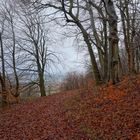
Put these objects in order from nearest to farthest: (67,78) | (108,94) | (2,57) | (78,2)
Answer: (108,94) → (78,2) → (2,57) → (67,78)

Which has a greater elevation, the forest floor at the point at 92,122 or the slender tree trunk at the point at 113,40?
the slender tree trunk at the point at 113,40

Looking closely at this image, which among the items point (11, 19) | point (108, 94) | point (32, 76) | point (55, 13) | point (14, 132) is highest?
point (11, 19)

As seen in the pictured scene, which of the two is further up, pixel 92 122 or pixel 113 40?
pixel 113 40

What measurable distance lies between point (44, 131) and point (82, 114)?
195 cm

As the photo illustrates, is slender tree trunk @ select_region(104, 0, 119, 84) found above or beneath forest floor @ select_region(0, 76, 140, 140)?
above

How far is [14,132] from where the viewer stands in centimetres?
1216

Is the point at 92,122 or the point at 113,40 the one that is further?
the point at 113,40

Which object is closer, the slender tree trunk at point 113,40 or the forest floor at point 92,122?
the forest floor at point 92,122

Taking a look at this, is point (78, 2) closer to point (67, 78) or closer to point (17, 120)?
point (17, 120)

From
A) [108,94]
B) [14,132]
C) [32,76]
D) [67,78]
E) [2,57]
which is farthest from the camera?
[67,78]

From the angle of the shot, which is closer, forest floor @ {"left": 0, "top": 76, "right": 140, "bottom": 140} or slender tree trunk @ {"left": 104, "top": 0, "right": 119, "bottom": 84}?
forest floor @ {"left": 0, "top": 76, "right": 140, "bottom": 140}

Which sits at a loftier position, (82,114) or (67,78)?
(67,78)

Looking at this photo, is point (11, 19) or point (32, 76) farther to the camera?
point (32, 76)

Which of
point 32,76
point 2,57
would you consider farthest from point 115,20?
point 32,76
